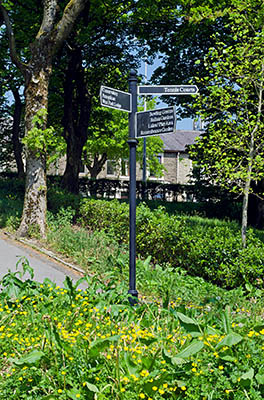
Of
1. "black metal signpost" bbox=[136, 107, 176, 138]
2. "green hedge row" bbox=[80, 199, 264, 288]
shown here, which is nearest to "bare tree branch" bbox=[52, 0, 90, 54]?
"green hedge row" bbox=[80, 199, 264, 288]

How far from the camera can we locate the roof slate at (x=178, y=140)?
156ft

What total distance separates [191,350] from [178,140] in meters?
47.4

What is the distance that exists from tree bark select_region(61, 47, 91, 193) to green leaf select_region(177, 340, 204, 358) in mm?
14773

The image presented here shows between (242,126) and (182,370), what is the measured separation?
6.43 meters

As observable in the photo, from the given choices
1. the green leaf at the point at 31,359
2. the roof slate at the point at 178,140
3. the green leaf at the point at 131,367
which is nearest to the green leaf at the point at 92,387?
the green leaf at the point at 131,367

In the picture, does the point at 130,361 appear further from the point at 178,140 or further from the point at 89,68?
the point at 178,140

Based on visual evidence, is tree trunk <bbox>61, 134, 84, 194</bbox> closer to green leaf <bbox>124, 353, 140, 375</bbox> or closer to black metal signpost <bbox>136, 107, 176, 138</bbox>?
black metal signpost <bbox>136, 107, 176, 138</bbox>

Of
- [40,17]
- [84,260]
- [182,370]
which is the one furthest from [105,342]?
[40,17]

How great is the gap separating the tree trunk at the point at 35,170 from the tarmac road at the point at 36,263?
0.79m

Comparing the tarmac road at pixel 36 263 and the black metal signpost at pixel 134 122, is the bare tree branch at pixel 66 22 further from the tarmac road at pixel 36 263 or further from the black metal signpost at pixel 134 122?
the black metal signpost at pixel 134 122

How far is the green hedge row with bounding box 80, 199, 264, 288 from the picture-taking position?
6832 millimetres

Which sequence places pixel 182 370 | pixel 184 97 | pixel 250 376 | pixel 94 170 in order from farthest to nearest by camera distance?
pixel 94 170 → pixel 184 97 → pixel 182 370 → pixel 250 376

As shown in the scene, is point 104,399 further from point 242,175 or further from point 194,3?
point 194,3

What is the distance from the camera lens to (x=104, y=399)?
2.75 metres
